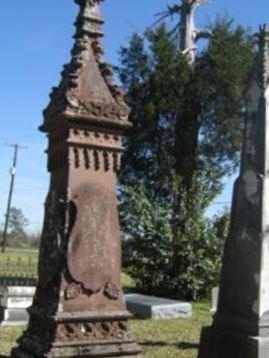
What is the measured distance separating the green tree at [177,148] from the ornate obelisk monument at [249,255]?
39.1ft

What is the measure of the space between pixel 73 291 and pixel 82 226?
0.67 metres

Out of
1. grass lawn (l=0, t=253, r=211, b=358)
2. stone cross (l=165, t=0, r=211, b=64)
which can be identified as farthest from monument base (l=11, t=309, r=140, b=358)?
stone cross (l=165, t=0, r=211, b=64)

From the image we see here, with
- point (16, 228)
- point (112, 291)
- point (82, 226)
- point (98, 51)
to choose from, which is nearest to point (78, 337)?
point (112, 291)

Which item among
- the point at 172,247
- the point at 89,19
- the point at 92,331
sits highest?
the point at 89,19

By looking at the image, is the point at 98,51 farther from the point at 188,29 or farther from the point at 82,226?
the point at 188,29

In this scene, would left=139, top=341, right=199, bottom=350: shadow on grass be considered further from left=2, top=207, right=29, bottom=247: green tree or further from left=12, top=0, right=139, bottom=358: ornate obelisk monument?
left=2, top=207, right=29, bottom=247: green tree

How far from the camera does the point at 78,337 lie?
689cm

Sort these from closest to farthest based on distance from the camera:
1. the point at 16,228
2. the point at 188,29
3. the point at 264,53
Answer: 1. the point at 264,53
2. the point at 188,29
3. the point at 16,228

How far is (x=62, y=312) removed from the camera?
683 cm

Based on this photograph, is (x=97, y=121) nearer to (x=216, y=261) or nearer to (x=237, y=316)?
(x=237, y=316)

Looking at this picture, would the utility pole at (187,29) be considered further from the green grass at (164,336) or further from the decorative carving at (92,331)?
the decorative carving at (92,331)

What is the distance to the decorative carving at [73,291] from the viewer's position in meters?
6.91

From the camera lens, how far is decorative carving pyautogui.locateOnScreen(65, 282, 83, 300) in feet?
22.7

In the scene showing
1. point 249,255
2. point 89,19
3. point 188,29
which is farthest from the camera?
point 188,29
